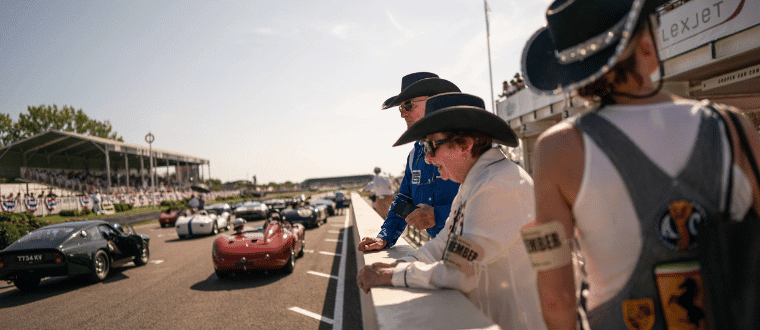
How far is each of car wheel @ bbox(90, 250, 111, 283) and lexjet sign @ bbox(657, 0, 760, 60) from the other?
1250cm

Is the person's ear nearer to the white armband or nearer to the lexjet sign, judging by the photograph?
the white armband

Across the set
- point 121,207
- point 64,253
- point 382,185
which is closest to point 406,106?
point 382,185

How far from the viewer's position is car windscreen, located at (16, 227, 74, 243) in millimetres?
7827

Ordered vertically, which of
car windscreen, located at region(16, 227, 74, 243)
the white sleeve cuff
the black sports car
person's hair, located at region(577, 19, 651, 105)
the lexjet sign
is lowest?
the black sports car

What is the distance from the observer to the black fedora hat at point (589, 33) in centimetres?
102

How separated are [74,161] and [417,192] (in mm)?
60737

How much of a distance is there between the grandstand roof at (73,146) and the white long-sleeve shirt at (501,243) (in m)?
42.7

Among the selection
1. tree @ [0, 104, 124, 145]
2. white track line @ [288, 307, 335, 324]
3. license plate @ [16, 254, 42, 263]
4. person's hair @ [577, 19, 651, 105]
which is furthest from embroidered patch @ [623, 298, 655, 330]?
tree @ [0, 104, 124, 145]

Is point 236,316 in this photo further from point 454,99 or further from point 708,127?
point 708,127

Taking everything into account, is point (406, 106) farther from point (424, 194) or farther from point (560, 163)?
point (560, 163)

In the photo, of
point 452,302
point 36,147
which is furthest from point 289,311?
point 36,147

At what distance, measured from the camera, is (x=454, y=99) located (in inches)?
89.4

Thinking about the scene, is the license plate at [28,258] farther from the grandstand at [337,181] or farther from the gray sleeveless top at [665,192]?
the grandstand at [337,181]

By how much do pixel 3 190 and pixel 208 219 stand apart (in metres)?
24.2
